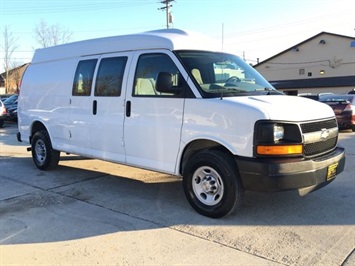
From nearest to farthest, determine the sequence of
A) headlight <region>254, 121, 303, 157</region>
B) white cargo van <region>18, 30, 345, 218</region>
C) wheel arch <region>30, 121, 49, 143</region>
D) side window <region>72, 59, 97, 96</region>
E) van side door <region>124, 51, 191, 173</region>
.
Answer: headlight <region>254, 121, 303, 157</region> → white cargo van <region>18, 30, 345, 218</region> → van side door <region>124, 51, 191, 173</region> → side window <region>72, 59, 97, 96</region> → wheel arch <region>30, 121, 49, 143</region>

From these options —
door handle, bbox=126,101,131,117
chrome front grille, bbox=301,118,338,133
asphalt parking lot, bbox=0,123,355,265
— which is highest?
door handle, bbox=126,101,131,117

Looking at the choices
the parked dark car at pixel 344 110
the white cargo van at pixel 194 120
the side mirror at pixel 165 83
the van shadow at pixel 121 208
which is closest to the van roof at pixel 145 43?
the white cargo van at pixel 194 120

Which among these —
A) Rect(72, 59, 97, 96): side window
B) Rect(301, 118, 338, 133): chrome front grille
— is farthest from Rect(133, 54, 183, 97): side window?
Rect(301, 118, 338, 133): chrome front grille

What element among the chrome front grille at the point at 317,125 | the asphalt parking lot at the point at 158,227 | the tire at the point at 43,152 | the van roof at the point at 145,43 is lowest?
the asphalt parking lot at the point at 158,227

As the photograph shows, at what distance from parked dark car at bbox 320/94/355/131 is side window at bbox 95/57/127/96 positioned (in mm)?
10555

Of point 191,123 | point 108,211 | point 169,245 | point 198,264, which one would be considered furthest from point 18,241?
point 191,123

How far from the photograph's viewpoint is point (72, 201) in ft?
18.3

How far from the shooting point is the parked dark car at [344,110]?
552 inches

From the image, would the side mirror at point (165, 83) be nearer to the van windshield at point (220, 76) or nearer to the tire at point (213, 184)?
the van windshield at point (220, 76)

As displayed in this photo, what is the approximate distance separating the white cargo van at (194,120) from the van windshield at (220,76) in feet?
0.06

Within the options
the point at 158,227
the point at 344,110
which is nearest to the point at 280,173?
the point at 158,227

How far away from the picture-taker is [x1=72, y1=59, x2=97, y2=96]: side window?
6.39 metres

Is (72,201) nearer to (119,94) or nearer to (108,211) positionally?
(108,211)

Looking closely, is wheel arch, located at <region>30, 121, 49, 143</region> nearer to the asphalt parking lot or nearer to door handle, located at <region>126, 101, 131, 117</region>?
the asphalt parking lot
